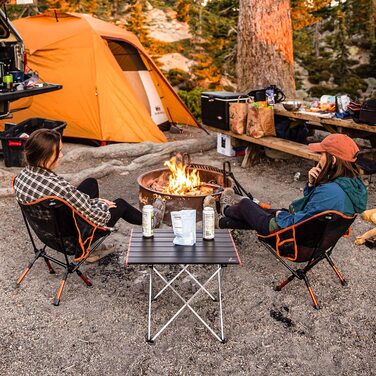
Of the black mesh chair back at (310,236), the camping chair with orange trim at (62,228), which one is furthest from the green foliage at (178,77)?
the black mesh chair back at (310,236)

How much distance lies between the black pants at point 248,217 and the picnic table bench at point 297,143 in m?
2.40

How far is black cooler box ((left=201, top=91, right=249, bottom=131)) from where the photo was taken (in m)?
7.81

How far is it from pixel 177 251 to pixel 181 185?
221 centimetres

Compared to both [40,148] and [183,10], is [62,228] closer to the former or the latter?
[40,148]

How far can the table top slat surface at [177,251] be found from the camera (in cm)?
322

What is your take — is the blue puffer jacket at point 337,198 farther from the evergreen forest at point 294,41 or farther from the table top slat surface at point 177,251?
the evergreen forest at point 294,41

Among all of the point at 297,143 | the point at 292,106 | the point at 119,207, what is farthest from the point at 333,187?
the point at 292,106

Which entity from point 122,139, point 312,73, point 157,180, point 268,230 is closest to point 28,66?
point 122,139

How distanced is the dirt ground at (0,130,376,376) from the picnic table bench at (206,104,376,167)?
6.57 feet

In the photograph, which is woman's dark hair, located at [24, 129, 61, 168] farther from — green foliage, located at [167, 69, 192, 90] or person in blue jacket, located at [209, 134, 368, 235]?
green foliage, located at [167, 69, 192, 90]

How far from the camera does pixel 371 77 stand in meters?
17.1

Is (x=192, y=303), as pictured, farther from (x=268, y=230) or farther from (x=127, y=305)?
(x=268, y=230)

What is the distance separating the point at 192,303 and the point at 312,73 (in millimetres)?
15846

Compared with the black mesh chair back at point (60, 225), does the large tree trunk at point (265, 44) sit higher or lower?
higher
